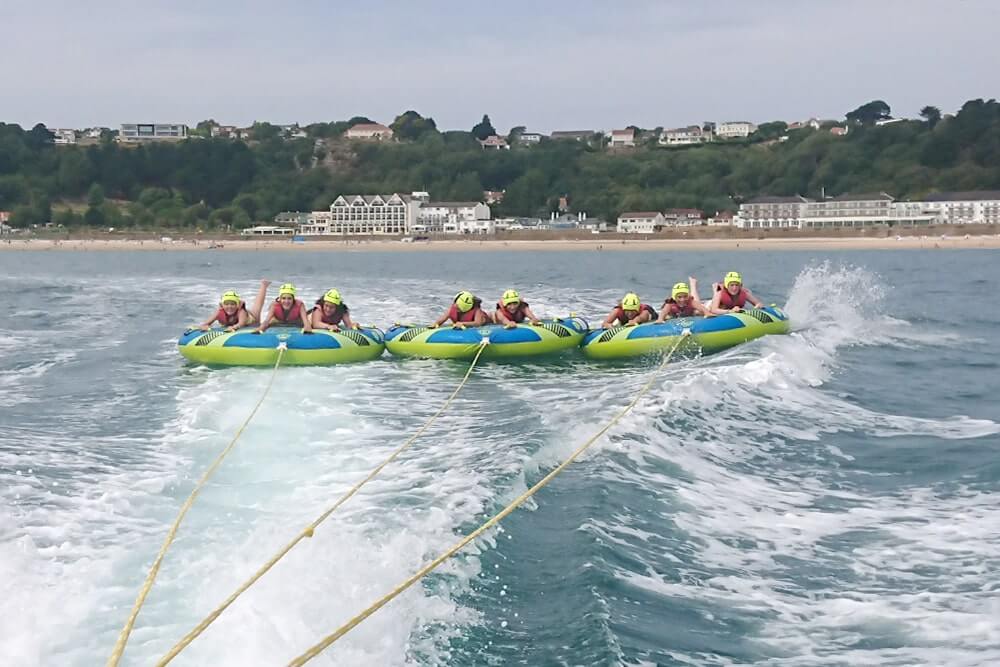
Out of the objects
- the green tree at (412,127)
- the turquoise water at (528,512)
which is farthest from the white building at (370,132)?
the turquoise water at (528,512)

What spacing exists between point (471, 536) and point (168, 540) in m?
1.59

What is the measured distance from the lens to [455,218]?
100 m

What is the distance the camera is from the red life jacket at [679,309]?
14.2 m

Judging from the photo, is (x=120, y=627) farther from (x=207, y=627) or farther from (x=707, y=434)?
(x=707, y=434)

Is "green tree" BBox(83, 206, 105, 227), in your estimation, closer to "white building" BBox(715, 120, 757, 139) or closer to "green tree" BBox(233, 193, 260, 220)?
"green tree" BBox(233, 193, 260, 220)

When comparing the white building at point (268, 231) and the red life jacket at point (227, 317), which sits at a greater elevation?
the white building at point (268, 231)

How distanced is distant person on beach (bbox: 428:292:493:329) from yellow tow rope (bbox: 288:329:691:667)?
2.52 metres

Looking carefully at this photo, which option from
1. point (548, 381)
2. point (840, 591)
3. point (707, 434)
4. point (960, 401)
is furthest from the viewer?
point (548, 381)

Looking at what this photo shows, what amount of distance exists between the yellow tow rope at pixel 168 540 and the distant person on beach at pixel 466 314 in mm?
2671

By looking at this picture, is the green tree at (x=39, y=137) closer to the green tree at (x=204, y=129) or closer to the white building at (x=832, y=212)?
the green tree at (x=204, y=129)

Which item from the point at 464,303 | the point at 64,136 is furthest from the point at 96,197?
the point at 464,303

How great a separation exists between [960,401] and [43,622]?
30.5ft

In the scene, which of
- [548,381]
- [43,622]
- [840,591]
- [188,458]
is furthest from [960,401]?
[43,622]

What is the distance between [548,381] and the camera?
40.4 feet
